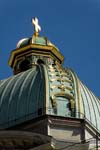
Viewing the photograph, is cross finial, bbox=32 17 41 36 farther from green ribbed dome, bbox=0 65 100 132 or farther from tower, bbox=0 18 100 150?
green ribbed dome, bbox=0 65 100 132

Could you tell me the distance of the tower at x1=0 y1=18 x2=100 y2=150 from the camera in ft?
156

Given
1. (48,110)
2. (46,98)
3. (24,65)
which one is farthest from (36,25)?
(48,110)

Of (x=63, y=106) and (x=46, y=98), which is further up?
(x=46, y=98)

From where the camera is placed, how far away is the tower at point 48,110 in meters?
47.5

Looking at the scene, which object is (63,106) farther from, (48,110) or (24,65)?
(24,65)

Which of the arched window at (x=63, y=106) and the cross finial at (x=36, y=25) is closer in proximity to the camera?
the arched window at (x=63, y=106)

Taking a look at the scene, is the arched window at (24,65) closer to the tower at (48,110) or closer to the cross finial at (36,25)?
the cross finial at (36,25)

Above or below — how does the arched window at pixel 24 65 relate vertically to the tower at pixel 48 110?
above

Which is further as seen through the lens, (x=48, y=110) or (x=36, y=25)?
(x=36, y=25)

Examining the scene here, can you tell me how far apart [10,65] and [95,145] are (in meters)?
16.8

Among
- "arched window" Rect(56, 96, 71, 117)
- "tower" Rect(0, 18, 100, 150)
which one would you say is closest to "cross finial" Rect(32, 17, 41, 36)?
"tower" Rect(0, 18, 100, 150)

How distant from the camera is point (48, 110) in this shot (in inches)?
2002

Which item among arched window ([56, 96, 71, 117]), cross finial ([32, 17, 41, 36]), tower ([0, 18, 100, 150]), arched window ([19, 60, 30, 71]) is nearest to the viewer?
tower ([0, 18, 100, 150])

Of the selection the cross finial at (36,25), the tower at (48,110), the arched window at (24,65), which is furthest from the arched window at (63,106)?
the cross finial at (36,25)
